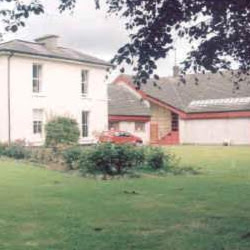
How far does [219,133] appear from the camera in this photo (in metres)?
57.9

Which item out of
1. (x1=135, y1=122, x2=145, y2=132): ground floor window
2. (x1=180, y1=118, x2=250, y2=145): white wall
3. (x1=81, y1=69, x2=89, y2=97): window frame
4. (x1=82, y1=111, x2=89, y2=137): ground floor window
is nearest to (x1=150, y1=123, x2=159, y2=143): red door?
(x1=135, y1=122, x2=145, y2=132): ground floor window

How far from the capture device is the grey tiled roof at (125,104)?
58.6 m

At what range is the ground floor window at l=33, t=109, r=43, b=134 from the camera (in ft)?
146

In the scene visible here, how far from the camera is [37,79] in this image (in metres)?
44.8

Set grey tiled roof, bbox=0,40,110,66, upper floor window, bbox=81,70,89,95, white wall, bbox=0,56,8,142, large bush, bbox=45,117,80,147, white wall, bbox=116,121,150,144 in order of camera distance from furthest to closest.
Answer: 1. white wall, bbox=116,121,150,144
2. upper floor window, bbox=81,70,89,95
3. grey tiled roof, bbox=0,40,110,66
4. white wall, bbox=0,56,8,142
5. large bush, bbox=45,117,80,147

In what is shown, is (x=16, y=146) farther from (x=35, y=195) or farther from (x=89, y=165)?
(x=35, y=195)

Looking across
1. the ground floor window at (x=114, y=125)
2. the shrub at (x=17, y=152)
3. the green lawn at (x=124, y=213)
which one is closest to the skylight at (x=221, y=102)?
the ground floor window at (x=114, y=125)

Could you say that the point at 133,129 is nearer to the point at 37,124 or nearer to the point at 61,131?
the point at 37,124

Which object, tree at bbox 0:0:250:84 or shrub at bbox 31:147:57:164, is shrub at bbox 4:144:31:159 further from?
tree at bbox 0:0:250:84

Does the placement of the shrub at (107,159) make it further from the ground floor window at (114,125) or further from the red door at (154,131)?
the red door at (154,131)

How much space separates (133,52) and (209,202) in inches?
232

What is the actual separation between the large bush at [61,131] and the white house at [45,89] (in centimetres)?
255

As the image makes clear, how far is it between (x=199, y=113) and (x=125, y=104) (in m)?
6.88

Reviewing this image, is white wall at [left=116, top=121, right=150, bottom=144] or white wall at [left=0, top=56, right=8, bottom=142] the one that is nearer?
white wall at [left=0, top=56, right=8, bottom=142]
